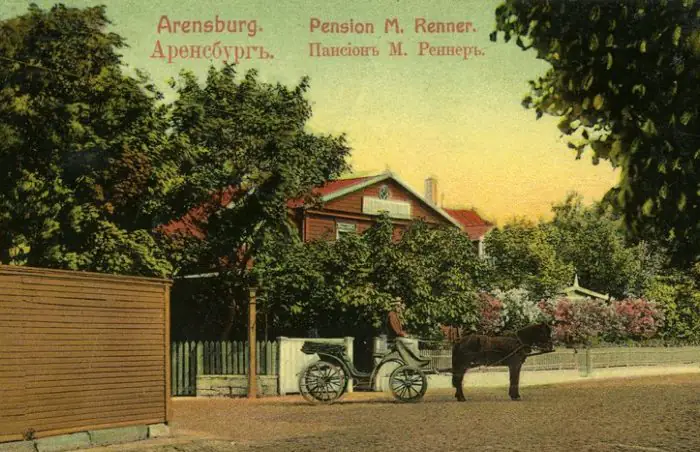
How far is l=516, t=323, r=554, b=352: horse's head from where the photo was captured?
71.4 feet

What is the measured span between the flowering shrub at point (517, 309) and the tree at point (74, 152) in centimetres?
2021

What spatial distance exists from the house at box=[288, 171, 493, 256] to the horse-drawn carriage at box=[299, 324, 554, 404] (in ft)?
44.5

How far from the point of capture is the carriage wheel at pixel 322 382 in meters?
20.9

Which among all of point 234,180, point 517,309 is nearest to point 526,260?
point 517,309

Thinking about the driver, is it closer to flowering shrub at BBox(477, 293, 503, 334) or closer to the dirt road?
the dirt road

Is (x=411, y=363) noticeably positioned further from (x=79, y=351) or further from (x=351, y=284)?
(x=79, y=351)

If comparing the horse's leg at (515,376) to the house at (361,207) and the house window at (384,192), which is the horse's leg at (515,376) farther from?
the house window at (384,192)

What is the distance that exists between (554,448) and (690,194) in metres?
5.81

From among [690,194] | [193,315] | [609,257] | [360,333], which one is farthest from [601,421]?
[609,257]

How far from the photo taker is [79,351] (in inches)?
505

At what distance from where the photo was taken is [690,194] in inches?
293

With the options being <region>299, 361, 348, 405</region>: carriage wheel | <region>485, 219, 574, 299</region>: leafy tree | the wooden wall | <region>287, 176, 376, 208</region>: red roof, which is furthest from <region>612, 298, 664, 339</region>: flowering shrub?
the wooden wall

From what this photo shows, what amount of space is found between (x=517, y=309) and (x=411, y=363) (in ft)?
61.5

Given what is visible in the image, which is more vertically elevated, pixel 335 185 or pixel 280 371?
pixel 335 185
